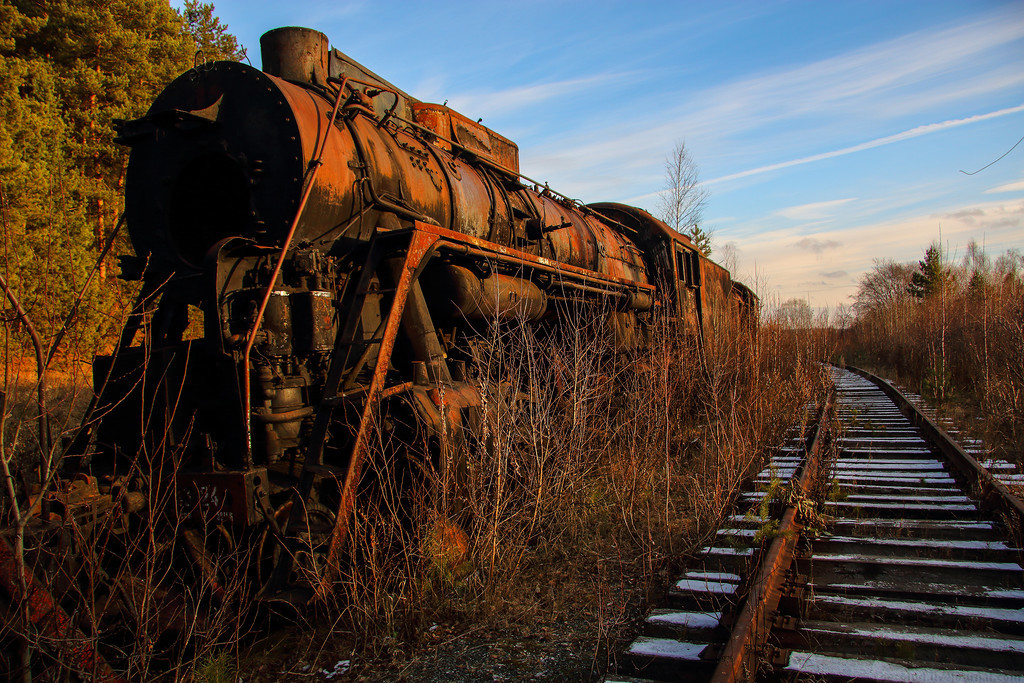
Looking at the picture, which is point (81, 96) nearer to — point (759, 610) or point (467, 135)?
point (467, 135)

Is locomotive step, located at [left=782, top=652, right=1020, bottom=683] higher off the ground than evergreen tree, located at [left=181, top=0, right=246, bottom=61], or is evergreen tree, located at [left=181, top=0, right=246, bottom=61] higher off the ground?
evergreen tree, located at [left=181, top=0, right=246, bottom=61]

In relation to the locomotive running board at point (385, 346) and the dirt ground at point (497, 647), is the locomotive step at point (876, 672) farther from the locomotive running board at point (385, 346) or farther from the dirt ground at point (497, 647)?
the locomotive running board at point (385, 346)

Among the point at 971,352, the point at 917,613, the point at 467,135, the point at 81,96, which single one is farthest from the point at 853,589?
the point at 81,96

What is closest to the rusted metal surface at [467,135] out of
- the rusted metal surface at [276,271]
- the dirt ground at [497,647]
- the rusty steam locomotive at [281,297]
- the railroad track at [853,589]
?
the rusty steam locomotive at [281,297]

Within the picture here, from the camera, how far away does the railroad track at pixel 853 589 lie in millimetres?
3094

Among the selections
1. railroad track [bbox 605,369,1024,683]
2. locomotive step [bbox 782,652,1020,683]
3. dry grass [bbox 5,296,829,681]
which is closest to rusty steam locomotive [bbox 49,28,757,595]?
dry grass [bbox 5,296,829,681]

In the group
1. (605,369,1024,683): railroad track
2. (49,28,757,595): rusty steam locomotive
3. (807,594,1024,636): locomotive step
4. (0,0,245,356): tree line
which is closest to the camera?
(605,369,1024,683): railroad track

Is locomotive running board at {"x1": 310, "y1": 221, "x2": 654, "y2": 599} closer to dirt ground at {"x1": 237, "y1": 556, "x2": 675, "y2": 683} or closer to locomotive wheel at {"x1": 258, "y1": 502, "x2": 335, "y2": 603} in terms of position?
locomotive wheel at {"x1": 258, "y1": 502, "x2": 335, "y2": 603}

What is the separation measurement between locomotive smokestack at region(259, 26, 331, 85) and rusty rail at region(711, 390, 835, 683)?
4.59m

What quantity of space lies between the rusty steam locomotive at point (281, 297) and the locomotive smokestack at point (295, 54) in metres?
0.02

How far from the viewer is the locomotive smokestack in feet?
16.6

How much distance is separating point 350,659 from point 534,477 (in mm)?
1729

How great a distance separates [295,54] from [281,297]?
2220 millimetres

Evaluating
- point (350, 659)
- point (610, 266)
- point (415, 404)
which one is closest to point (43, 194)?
point (610, 266)
